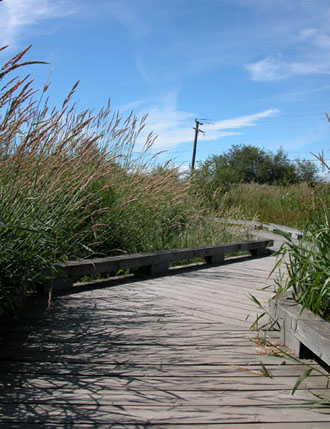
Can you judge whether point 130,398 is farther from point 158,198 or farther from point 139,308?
point 158,198

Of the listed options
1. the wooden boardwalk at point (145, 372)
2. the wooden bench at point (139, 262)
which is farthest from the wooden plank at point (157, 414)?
the wooden bench at point (139, 262)

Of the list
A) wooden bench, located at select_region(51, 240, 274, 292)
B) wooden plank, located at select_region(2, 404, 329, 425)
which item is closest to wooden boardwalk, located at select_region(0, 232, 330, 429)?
wooden plank, located at select_region(2, 404, 329, 425)

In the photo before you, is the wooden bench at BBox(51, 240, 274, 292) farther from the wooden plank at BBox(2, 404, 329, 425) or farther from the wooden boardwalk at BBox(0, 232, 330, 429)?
the wooden plank at BBox(2, 404, 329, 425)

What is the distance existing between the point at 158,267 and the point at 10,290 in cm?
258

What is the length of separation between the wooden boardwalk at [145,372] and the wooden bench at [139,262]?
0.27 m

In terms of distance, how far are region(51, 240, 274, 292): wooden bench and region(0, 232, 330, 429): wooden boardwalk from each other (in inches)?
10.5

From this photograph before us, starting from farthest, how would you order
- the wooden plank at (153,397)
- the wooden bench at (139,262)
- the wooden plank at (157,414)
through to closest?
the wooden bench at (139,262) → the wooden plank at (153,397) → the wooden plank at (157,414)

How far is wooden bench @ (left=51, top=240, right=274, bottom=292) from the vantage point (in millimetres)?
3830

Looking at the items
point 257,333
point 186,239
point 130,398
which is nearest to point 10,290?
point 130,398

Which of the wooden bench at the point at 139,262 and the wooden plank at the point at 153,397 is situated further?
the wooden bench at the point at 139,262

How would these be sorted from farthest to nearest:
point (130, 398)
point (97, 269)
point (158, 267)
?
point (158, 267) → point (97, 269) → point (130, 398)

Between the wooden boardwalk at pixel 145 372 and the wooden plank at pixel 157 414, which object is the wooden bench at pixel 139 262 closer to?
the wooden boardwalk at pixel 145 372

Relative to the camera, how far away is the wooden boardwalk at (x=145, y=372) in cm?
179

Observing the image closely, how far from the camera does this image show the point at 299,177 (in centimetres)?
3039
